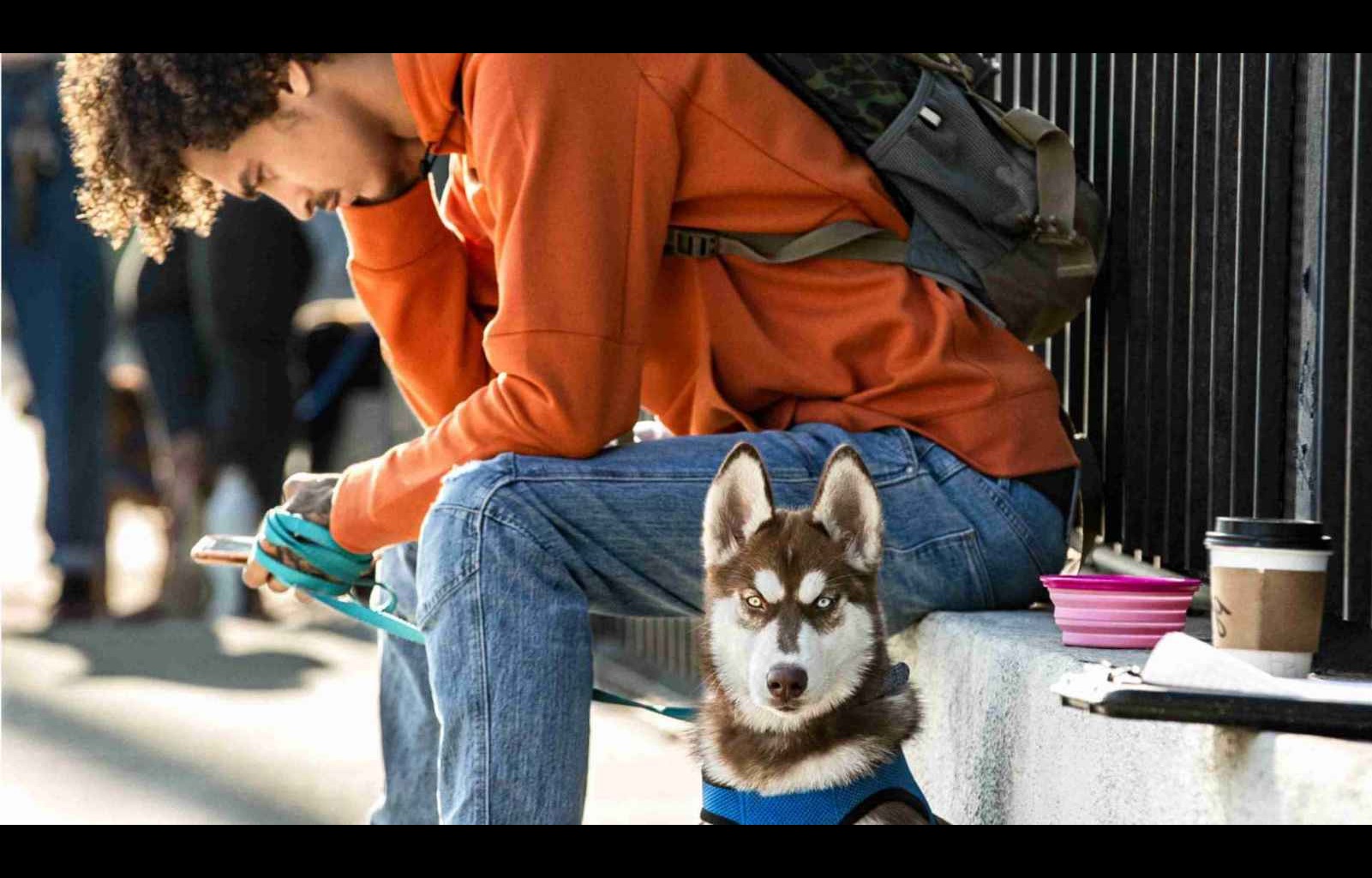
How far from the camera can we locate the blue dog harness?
2510 millimetres

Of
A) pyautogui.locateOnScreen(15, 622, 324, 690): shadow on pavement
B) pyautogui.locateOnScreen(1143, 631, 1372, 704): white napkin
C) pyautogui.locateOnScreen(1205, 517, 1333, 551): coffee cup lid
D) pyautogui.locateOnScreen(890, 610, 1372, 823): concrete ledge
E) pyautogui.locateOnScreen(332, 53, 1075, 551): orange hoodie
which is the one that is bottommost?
pyautogui.locateOnScreen(15, 622, 324, 690): shadow on pavement

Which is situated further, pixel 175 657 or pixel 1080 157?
pixel 175 657

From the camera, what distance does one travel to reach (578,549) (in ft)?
9.31

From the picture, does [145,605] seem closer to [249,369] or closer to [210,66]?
[249,369]

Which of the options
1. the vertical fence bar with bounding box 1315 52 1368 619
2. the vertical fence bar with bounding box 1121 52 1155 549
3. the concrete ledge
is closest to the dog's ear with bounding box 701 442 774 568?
the concrete ledge

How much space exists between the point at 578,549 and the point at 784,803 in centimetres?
53

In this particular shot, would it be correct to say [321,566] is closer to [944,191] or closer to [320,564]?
[320,564]

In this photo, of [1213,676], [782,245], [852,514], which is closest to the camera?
[1213,676]

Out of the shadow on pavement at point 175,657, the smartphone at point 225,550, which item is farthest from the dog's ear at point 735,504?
the shadow on pavement at point 175,657

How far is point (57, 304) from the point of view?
25.8 feet

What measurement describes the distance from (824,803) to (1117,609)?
0.56 meters

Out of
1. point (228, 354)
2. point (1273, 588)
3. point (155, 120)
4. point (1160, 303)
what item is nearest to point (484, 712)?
point (1273, 588)

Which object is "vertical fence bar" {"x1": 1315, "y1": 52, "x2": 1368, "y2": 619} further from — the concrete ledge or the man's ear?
the man's ear
